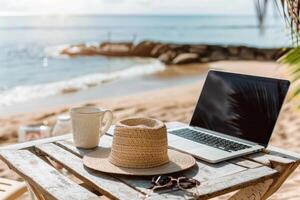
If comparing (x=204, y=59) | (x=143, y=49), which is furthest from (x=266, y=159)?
(x=143, y=49)

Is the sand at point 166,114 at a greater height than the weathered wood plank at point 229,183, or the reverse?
the weathered wood plank at point 229,183

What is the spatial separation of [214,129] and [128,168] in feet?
1.90

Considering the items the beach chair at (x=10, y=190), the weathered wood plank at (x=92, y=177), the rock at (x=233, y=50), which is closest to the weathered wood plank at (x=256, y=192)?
the weathered wood plank at (x=92, y=177)

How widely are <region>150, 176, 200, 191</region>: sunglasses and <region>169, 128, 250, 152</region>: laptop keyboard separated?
1.14 feet

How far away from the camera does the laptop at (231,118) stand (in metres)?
1.68

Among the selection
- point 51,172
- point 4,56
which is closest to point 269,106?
point 51,172

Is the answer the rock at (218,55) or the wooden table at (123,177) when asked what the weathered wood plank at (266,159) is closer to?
the wooden table at (123,177)

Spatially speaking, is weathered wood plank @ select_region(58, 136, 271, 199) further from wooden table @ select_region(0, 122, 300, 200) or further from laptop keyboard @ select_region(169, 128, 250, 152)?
laptop keyboard @ select_region(169, 128, 250, 152)

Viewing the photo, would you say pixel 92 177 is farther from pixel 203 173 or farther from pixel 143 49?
pixel 143 49

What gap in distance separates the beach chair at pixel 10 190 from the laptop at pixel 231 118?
0.76 meters

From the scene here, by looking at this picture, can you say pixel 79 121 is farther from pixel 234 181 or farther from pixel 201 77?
pixel 201 77

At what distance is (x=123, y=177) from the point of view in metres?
1.40

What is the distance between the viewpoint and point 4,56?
68.5ft

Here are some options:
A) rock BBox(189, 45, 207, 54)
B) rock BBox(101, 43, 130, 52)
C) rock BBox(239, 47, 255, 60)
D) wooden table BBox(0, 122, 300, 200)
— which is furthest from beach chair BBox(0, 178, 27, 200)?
rock BBox(101, 43, 130, 52)
